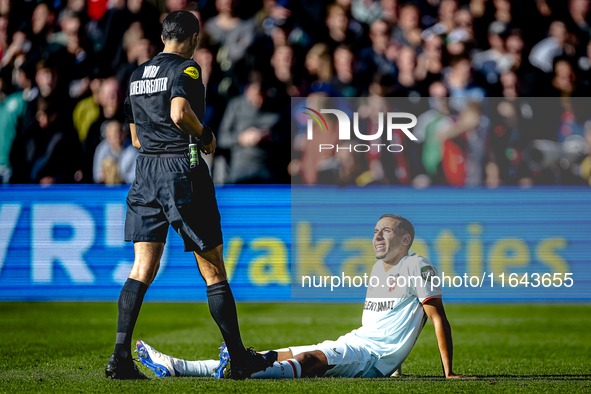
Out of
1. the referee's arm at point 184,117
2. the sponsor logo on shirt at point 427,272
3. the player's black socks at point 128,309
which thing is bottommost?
the player's black socks at point 128,309

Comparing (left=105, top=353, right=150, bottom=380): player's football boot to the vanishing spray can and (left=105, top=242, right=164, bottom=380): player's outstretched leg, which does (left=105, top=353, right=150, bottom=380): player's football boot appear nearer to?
(left=105, top=242, right=164, bottom=380): player's outstretched leg

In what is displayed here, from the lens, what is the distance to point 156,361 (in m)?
4.29

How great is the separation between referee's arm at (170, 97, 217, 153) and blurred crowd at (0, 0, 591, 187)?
13.1 feet

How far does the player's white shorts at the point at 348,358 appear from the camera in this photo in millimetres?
4301

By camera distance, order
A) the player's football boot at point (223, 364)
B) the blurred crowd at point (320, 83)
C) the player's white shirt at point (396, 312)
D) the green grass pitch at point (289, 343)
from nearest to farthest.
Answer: the green grass pitch at point (289, 343) < the player's football boot at point (223, 364) < the player's white shirt at point (396, 312) < the blurred crowd at point (320, 83)

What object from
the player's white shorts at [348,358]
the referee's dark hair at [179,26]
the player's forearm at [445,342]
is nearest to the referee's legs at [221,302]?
the player's white shorts at [348,358]

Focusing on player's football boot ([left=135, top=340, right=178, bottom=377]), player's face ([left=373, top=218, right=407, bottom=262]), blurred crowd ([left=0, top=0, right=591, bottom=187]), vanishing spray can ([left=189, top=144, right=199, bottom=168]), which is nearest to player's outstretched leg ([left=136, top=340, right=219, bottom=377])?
player's football boot ([left=135, top=340, right=178, bottom=377])

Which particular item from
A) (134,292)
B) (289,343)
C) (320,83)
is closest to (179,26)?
(134,292)

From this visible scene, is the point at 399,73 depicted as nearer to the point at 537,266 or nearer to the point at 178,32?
the point at 537,266

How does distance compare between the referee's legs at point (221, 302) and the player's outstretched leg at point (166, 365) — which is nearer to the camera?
the referee's legs at point (221, 302)

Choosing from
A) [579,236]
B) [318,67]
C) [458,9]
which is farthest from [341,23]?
[579,236]

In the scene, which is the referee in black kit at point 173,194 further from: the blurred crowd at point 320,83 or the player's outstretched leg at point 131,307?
the blurred crowd at point 320,83

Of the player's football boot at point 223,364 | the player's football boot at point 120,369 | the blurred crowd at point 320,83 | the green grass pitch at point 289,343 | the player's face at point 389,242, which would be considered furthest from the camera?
the blurred crowd at point 320,83

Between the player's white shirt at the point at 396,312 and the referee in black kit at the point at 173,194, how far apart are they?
701 mm
